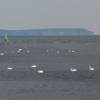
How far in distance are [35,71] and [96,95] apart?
503 centimetres

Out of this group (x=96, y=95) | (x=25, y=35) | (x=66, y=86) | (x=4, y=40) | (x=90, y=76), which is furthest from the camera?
(x=25, y=35)

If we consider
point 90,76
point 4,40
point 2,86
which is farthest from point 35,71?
point 4,40

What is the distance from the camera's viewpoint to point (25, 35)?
4012 cm

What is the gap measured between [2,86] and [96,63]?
6246 mm

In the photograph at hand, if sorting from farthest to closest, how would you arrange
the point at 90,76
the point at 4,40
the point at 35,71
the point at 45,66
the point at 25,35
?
1. the point at 25,35
2. the point at 4,40
3. the point at 45,66
4. the point at 35,71
5. the point at 90,76

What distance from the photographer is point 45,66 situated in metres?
17.0

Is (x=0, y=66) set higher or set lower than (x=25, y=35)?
higher

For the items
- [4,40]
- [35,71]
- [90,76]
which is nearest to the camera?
[90,76]

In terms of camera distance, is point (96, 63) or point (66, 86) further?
point (96, 63)

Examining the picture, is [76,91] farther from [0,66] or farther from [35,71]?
[0,66]

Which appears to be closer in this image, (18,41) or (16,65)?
(16,65)

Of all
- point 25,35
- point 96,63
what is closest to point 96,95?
point 96,63

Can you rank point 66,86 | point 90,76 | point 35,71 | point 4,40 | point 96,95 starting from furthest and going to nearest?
point 4,40 → point 35,71 → point 90,76 → point 66,86 → point 96,95

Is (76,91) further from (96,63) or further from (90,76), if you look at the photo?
(96,63)
